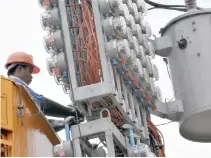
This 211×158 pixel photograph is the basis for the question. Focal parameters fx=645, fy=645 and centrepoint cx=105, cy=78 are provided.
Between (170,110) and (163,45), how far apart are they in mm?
906

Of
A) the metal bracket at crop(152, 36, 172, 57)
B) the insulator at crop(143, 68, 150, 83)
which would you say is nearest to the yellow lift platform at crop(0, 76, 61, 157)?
the insulator at crop(143, 68, 150, 83)

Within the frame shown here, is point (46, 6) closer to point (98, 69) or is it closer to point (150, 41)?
point (98, 69)

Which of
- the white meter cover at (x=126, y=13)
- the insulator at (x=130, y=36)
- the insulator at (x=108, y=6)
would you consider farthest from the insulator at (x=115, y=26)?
the white meter cover at (x=126, y=13)

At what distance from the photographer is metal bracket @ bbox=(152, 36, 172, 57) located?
28.6 ft

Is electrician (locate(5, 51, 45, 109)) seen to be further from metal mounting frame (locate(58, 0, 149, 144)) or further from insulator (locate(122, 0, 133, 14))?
insulator (locate(122, 0, 133, 14))

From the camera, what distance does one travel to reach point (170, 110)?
28.0ft

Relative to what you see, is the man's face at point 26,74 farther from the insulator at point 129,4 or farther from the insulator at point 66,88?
the insulator at point 129,4

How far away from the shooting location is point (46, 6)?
740 centimetres

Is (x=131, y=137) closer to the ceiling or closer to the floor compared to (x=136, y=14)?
closer to the floor

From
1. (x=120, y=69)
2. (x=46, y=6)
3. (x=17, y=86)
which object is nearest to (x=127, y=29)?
(x=120, y=69)

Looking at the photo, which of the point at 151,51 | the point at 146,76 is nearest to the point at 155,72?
the point at 151,51

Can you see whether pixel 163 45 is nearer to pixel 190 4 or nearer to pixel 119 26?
pixel 190 4

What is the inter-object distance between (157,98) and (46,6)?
2110 millimetres

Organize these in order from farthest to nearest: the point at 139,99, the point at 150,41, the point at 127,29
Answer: the point at 150,41 < the point at 139,99 < the point at 127,29
